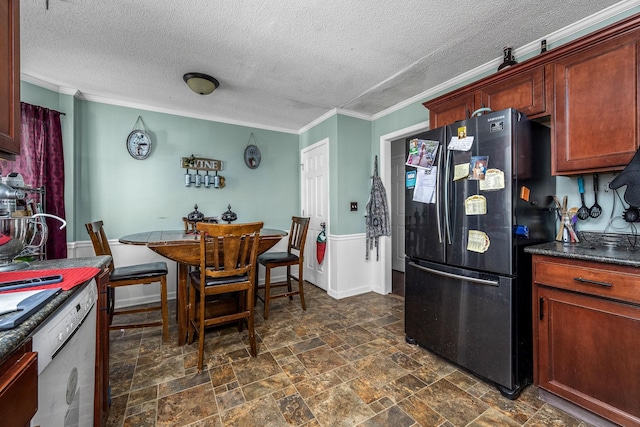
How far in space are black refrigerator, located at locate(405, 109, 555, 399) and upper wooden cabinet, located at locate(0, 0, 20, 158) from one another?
224cm

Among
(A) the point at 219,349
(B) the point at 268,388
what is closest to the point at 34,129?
(A) the point at 219,349

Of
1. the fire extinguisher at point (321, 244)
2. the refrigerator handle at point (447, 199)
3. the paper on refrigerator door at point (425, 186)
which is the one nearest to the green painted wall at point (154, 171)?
the fire extinguisher at point (321, 244)

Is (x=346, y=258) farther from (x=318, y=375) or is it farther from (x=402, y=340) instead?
(x=318, y=375)

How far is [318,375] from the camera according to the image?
1.82m

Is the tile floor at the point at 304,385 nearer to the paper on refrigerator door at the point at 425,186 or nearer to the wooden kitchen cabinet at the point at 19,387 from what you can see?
the wooden kitchen cabinet at the point at 19,387

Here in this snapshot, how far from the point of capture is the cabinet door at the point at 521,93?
176 centimetres

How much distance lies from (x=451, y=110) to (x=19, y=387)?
2770 mm

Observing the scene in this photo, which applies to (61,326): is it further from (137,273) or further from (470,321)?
(470,321)

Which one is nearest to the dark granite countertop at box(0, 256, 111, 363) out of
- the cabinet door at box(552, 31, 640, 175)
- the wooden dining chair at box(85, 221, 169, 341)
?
the wooden dining chair at box(85, 221, 169, 341)

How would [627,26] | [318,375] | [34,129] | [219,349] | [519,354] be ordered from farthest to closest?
[34,129], [219,349], [318,375], [519,354], [627,26]

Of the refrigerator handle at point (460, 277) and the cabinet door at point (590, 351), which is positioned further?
the refrigerator handle at point (460, 277)

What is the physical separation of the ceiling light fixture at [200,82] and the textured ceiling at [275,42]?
0.06 metres

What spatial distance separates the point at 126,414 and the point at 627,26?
343 centimetres

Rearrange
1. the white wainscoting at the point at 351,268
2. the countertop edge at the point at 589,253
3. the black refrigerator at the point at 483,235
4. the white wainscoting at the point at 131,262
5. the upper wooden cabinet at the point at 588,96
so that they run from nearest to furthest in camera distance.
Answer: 1. the countertop edge at the point at 589,253
2. the upper wooden cabinet at the point at 588,96
3. the black refrigerator at the point at 483,235
4. the white wainscoting at the point at 131,262
5. the white wainscoting at the point at 351,268
